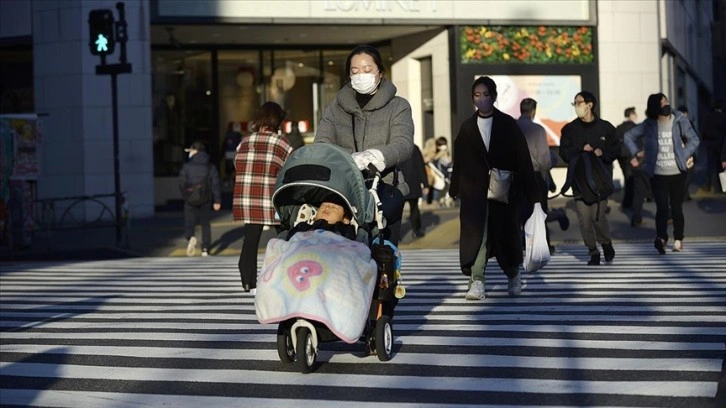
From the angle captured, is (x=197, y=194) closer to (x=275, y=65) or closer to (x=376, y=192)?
(x=376, y=192)

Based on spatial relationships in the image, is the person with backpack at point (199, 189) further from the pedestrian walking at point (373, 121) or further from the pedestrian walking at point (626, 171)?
the pedestrian walking at point (373, 121)

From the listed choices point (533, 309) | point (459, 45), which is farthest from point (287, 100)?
point (533, 309)

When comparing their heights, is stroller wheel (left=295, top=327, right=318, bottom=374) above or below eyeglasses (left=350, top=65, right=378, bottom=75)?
below

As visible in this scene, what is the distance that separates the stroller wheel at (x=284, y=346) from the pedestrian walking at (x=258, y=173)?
529 centimetres

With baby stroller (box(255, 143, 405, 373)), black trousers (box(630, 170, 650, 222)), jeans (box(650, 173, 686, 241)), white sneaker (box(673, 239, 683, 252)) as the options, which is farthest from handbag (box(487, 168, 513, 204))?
black trousers (box(630, 170, 650, 222))

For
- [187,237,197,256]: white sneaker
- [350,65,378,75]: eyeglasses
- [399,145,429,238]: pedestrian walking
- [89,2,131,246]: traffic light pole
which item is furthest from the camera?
[89,2,131,246]: traffic light pole

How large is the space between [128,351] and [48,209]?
14874 millimetres

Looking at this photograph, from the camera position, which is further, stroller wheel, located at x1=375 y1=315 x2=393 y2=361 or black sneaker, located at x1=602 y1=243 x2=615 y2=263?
black sneaker, located at x1=602 y1=243 x2=615 y2=263

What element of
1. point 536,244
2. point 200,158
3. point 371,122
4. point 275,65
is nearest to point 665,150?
point 536,244

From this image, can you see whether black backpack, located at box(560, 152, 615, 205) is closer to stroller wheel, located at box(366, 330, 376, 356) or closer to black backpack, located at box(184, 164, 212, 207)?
stroller wheel, located at box(366, 330, 376, 356)

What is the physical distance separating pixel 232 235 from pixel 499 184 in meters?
13.5

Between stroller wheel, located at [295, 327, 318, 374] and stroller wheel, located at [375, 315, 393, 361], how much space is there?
43 centimetres

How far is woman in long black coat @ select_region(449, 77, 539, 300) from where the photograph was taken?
12.4 metres

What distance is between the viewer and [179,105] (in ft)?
119
